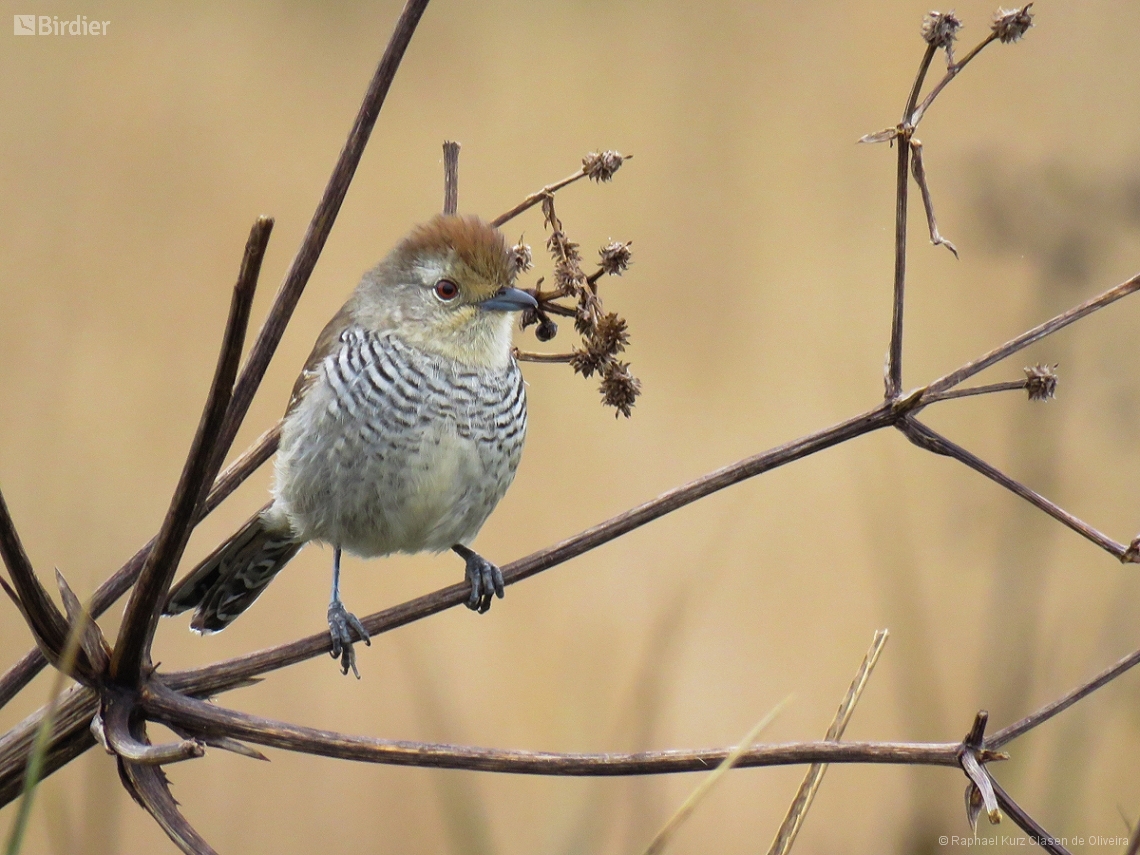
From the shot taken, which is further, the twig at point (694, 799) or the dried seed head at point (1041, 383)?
the dried seed head at point (1041, 383)

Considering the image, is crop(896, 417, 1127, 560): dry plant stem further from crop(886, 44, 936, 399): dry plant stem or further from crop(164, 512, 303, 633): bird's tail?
crop(164, 512, 303, 633): bird's tail

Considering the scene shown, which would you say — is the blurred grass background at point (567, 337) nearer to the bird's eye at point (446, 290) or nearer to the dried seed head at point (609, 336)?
the bird's eye at point (446, 290)

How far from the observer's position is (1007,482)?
1.53 m

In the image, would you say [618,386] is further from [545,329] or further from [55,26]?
[55,26]

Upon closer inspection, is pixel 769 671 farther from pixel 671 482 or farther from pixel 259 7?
pixel 259 7

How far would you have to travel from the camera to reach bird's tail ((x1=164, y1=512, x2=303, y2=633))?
9.23ft

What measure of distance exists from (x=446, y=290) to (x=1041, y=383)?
1391 mm

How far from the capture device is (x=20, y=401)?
13.3 feet

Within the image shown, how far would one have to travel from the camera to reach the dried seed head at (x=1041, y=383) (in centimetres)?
171

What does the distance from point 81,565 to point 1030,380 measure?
2.72m

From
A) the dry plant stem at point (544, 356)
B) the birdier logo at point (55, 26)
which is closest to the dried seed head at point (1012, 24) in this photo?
the dry plant stem at point (544, 356)

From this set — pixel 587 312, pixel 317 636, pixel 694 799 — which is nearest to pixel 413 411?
pixel 587 312

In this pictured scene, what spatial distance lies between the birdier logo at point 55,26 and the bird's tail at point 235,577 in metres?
2.49

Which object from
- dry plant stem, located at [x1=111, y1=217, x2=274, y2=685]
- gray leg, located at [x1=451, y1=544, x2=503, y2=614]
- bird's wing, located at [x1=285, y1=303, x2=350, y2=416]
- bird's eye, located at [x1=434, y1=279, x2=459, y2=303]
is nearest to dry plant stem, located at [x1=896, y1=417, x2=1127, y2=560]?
dry plant stem, located at [x1=111, y1=217, x2=274, y2=685]
